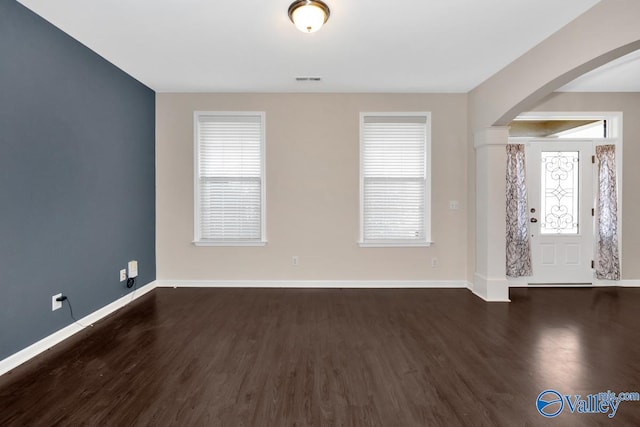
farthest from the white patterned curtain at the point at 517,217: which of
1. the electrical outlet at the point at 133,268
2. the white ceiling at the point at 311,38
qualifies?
the electrical outlet at the point at 133,268

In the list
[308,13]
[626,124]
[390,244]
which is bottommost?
[390,244]

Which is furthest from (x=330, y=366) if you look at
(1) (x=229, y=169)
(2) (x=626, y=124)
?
(2) (x=626, y=124)

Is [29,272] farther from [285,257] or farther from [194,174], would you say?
[285,257]

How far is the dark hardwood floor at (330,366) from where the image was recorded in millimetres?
1842

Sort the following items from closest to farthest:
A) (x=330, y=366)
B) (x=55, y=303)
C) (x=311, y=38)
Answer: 1. (x=330, y=366)
2. (x=55, y=303)
3. (x=311, y=38)

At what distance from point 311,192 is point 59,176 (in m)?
2.80

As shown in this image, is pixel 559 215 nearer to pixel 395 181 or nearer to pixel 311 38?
pixel 395 181

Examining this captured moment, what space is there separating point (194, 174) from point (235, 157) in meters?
0.64

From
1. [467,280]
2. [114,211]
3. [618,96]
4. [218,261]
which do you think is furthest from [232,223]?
[618,96]

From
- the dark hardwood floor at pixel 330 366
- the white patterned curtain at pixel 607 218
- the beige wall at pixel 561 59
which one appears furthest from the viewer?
the white patterned curtain at pixel 607 218

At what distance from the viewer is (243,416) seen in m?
1.81

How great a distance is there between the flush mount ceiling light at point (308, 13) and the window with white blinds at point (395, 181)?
84.8 inches

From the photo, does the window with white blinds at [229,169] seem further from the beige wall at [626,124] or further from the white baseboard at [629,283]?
the white baseboard at [629,283]

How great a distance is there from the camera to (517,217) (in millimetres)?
4457
